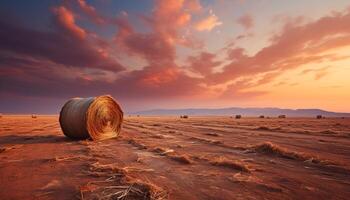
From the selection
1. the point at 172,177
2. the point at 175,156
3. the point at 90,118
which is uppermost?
the point at 90,118

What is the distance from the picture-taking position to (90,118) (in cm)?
1302

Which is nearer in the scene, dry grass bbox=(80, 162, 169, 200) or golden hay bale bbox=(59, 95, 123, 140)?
dry grass bbox=(80, 162, 169, 200)

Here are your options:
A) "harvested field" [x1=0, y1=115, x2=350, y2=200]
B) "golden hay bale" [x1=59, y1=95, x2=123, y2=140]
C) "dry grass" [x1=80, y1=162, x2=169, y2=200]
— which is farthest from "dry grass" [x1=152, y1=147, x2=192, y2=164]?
"golden hay bale" [x1=59, y1=95, x2=123, y2=140]

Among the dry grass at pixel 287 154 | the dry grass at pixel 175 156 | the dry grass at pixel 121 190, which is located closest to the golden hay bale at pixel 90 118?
the dry grass at pixel 175 156

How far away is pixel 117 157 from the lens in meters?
7.77

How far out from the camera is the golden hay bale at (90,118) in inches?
506

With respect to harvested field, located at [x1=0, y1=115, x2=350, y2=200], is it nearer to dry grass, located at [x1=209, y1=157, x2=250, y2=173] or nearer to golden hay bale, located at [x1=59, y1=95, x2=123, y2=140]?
dry grass, located at [x1=209, y1=157, x2=250, y2=173]

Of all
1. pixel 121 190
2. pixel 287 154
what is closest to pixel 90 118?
pixel 287 154

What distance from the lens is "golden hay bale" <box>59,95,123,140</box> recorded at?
506 inches

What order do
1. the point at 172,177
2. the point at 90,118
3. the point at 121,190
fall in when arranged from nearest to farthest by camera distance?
1. the point at 121,190
2. the point at 172,177
3. the point at 90,118

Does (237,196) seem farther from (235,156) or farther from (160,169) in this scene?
(235,156)

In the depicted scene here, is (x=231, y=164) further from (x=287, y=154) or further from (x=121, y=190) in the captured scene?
(x=121, y=190)

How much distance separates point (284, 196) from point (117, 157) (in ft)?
15.9

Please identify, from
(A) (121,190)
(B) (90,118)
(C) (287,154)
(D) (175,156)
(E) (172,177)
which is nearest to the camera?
(A) (121,190)
